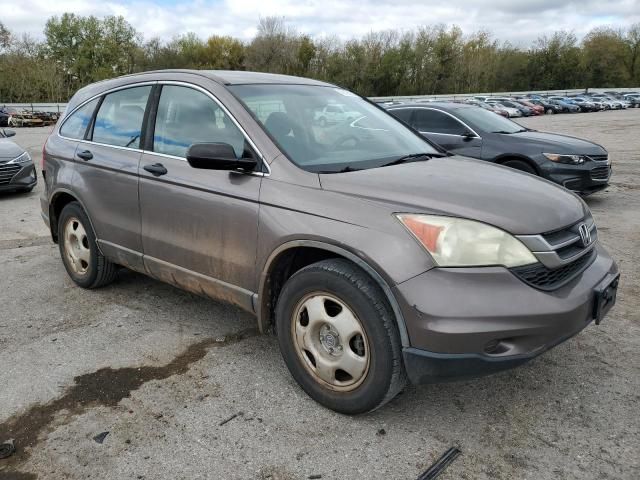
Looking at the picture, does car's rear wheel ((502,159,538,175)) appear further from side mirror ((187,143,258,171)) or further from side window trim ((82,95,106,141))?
side mirror ((187,143,258,171))

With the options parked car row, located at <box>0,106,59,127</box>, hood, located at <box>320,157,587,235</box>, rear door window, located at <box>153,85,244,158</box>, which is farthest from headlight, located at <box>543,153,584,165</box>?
parked car row, located at <box>0,106,59,127</box>

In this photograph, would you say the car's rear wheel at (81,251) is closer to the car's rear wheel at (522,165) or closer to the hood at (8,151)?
the hood at (8,151)

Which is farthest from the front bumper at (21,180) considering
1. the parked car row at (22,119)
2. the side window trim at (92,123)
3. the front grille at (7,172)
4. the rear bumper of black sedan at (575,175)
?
the parked car row at (22,119)

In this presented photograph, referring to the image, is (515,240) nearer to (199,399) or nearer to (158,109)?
(199,399)

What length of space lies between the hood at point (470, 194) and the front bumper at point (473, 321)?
303 mm

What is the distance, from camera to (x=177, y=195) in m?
3.61

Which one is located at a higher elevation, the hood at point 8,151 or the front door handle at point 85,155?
the front door handle at point 85,155

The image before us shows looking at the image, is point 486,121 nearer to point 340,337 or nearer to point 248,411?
point 340,337

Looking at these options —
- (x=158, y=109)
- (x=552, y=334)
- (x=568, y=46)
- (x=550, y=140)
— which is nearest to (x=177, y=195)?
(x=158, y=109)

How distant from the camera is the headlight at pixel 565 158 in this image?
820 centimetres

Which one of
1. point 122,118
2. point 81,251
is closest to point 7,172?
point 81,251

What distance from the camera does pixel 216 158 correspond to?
10.2 ft

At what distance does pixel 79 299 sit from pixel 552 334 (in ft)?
12.3

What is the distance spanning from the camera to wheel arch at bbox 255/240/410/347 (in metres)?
2.72
